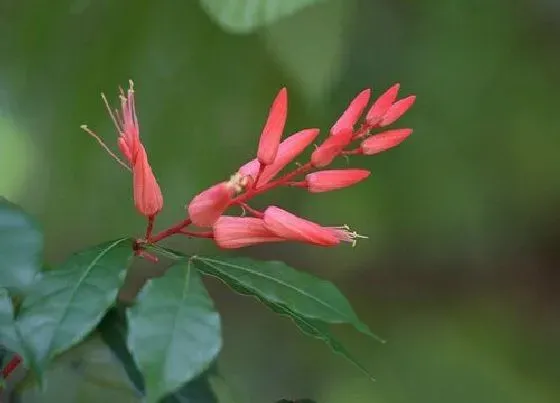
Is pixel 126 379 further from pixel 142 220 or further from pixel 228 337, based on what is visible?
pixel 228 337

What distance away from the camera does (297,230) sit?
42cm

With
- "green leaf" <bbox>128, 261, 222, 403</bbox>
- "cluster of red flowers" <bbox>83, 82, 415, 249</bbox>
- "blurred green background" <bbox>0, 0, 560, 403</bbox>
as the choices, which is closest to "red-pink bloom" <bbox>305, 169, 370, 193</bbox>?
"cluster of red flowers" <bbox>83, 82, 415, 249</bbox>

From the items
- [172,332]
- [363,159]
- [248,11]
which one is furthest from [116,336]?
[363,159]

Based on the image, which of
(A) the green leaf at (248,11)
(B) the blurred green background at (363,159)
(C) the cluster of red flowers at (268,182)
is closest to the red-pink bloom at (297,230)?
(C) the cluster of red flowers at (268,182)

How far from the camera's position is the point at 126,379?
52cm

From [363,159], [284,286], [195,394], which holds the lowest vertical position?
[363,159]

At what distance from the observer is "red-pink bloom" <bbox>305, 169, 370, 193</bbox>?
45 centimetres

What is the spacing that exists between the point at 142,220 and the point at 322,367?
34cm

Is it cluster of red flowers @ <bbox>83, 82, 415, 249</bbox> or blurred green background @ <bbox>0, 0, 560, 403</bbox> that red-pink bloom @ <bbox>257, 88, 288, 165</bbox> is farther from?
blurred green background @ <bbox>0, 0, 560, 403</bbox>

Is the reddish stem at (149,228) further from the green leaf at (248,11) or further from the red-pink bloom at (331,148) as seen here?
the green leaf at (248,11)

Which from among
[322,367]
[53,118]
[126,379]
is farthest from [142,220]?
[126,379]

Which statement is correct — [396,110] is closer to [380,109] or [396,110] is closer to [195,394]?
[380,109]

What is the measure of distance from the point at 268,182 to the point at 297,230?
0.05m

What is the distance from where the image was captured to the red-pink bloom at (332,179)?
45cm
